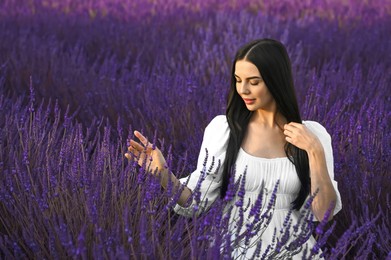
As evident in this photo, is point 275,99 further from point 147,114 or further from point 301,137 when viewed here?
point 147,114

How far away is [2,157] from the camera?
7.85ft

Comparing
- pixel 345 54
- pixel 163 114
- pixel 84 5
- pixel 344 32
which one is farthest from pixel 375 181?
pixel 84 5

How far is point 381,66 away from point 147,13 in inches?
118

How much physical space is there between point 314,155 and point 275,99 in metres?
0.23

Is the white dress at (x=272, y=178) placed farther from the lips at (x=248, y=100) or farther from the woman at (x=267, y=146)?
the lips at (x=248, y=100)

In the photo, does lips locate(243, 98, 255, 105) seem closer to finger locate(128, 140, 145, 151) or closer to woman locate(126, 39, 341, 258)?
woman locate(126, 39, 341, 258)

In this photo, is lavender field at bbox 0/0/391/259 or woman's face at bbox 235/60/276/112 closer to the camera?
lavender field at bbox 0/0/391/259

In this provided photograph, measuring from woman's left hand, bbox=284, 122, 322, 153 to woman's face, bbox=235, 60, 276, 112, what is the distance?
11 centimetres

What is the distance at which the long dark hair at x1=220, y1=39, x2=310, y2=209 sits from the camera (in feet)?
6.79

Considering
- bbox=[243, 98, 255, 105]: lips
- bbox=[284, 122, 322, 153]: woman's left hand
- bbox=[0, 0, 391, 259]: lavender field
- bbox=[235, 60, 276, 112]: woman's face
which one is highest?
bbox=[235, 60, 276, 112]: woman's face

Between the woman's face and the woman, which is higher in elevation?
the woman's face

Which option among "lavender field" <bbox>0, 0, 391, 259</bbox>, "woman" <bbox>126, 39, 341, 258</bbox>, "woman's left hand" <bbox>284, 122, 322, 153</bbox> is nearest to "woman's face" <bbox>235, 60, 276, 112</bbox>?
"woman" <bbox>126, 39, 341, 258</bbox>

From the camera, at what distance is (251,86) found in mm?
2076

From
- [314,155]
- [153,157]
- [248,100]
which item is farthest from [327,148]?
[153,157]
